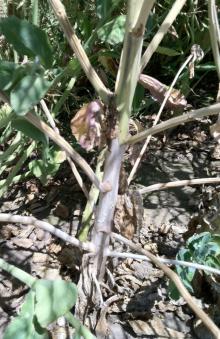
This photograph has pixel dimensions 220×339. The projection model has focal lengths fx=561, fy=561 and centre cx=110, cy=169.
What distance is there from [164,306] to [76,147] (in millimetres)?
493

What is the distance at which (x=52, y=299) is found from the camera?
28.2 inches

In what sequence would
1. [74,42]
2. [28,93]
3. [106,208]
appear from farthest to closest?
[106,208] < [74,42] < [28,93]

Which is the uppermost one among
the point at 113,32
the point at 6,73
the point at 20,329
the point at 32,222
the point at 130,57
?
the point at 113,32

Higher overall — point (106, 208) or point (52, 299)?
point (106, 208)

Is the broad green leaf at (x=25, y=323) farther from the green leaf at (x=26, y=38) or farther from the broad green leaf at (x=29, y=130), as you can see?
the green leaf at (x=26, y=38)

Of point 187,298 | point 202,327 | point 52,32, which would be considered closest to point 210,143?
point 52,32

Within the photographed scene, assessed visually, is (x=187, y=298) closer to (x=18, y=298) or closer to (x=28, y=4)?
(x=18, y=298)

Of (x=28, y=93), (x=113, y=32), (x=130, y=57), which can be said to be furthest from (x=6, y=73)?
(x=113, y=32)

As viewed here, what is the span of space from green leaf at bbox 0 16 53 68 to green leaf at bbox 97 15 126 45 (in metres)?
0.20

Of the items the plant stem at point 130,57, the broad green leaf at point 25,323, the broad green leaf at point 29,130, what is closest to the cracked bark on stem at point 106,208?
the plant stem at point 130,57

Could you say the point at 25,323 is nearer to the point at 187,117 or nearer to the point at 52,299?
the point at 52,299

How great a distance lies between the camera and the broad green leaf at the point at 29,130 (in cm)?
78

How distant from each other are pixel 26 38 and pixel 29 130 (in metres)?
0.13

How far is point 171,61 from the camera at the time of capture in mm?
1732
